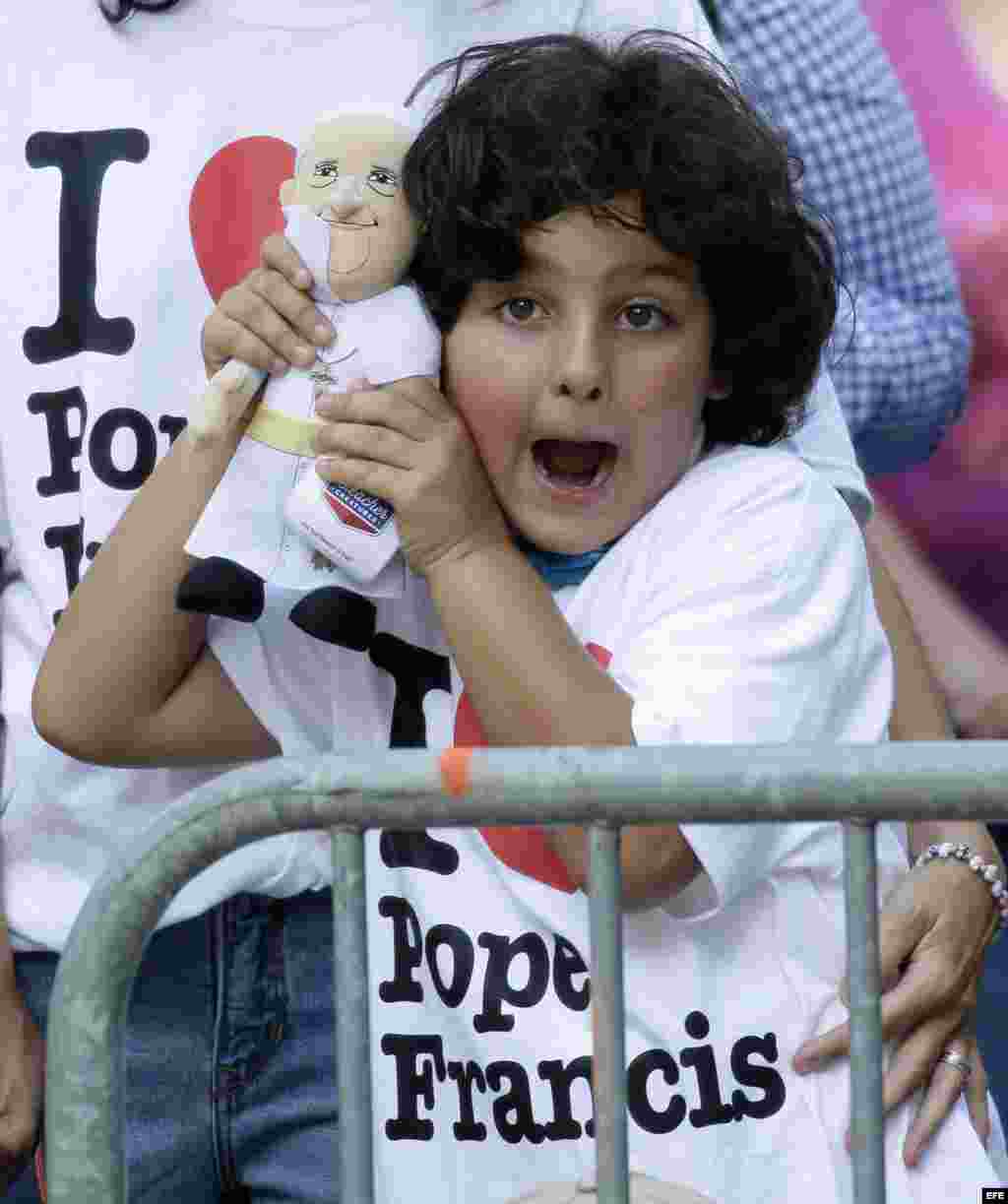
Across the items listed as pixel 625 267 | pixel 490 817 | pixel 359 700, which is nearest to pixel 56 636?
pixel 359 700

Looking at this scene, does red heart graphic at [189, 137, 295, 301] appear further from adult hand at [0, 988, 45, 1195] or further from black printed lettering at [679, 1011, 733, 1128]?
black printed lettering at [679, 1011, 733, 1128]

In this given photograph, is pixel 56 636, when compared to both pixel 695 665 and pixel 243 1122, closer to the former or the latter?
pixel 243 1122

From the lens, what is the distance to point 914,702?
2.10 m

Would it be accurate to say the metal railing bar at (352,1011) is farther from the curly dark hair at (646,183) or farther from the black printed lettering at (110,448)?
the black printed lettering at (110,448)

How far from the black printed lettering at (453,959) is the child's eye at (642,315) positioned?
0.54 m

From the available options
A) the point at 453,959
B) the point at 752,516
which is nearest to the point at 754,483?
the point at 752,516

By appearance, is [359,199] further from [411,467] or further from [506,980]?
[506,980]

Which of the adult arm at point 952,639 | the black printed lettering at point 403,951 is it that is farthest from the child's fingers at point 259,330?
the adult arm at point 952,639

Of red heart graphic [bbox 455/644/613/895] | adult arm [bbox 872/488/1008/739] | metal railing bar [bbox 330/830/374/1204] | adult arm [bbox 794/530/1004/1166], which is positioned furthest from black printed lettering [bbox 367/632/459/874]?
adult arm [bbox 872/488/1008/739]

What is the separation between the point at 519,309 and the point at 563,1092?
67cm

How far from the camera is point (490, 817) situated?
4.17ft

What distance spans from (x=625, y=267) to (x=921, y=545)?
75.1 inches

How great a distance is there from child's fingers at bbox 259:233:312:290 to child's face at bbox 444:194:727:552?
14 centimetres

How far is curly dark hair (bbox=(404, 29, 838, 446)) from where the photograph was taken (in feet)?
5.88
